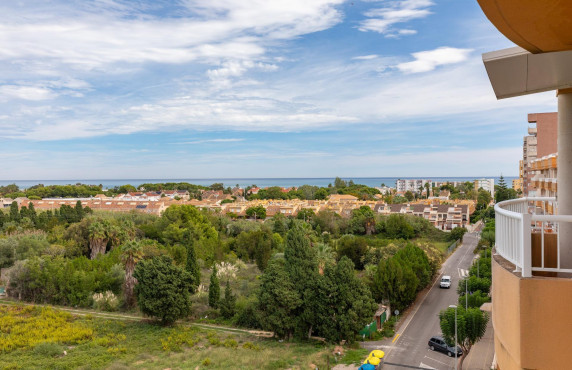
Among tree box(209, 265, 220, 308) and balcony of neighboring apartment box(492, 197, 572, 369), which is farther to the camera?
tree box(209, 265, 220, 308)

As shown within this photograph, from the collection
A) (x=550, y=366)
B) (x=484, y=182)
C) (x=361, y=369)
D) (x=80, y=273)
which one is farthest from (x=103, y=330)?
(x=484, y=182)

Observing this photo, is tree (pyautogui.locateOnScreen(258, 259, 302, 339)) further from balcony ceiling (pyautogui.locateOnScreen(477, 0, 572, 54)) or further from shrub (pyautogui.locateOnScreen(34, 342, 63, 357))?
balcony ceiling (pyautogui.locateOnScreen(477, 0, 572, 54))

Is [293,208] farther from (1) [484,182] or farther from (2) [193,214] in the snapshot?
(1) [484,182]

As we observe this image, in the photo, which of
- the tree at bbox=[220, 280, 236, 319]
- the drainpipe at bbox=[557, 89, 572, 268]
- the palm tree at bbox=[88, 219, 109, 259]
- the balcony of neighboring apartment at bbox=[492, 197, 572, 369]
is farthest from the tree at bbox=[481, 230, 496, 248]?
the balcony of neighboring apartment at bbox=[492, 197, 572, 369]

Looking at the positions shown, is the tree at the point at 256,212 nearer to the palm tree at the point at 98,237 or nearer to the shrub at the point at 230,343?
the palm tree at the point at 98,237

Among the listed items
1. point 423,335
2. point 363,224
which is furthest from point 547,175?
point 363,224

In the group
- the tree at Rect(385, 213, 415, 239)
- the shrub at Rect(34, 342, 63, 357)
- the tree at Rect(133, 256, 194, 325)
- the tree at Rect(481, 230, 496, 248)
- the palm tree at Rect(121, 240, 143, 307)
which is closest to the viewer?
the shrub at Rect(34, 342, 63, 357)

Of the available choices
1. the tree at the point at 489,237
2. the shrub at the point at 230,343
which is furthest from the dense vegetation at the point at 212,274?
the tree at the point at 489,237
